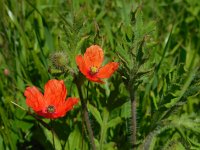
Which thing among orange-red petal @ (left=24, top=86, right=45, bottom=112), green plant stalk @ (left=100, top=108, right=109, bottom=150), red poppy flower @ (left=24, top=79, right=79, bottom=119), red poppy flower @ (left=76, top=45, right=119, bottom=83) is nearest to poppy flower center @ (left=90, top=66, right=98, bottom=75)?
red poppy flower @ (left=76, top=45, right=119, bottom=83)

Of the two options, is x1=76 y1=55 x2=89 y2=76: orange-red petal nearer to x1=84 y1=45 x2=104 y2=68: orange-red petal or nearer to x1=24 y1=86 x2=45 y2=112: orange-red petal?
x1=84 y1=45 x2=104 y2=68: orange-red petal

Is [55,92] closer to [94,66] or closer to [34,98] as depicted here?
[34,98]

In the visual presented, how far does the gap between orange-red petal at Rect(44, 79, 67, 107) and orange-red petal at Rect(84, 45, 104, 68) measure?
17cm

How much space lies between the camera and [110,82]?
104 inches

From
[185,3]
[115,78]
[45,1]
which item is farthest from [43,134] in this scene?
[185,3]

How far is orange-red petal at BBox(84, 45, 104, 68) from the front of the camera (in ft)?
6.64

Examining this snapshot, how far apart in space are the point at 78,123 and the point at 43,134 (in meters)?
0.22

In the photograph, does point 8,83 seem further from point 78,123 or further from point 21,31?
point 78,123

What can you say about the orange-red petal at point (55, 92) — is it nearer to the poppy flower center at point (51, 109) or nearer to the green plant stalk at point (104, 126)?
the poppy flower center at point (51, 109)

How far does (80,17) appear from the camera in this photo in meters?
1.94

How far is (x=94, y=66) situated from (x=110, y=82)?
596mm

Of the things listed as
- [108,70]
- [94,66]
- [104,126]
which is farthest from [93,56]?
[104,126]

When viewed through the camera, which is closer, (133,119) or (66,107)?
(66,107)

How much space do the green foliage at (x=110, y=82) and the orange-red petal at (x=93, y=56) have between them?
0.06 metres
